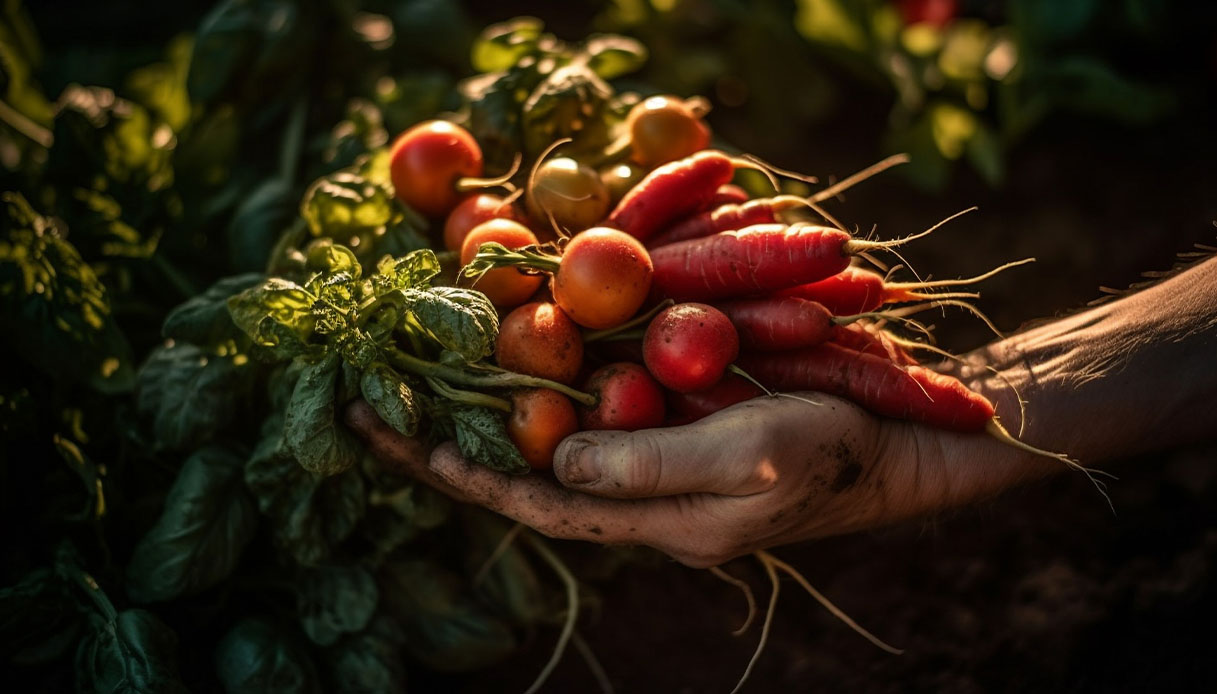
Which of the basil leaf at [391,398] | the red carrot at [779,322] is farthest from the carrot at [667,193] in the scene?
the basil leaf at [391,398]

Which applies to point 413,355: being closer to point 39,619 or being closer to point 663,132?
point 663,132

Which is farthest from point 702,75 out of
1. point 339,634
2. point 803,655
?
point 339,634

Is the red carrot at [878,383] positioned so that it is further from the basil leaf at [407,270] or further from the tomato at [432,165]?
the tomato at [432,165]

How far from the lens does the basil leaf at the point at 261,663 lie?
1884 millimetres

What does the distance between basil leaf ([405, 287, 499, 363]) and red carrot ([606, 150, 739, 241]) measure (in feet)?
1.41

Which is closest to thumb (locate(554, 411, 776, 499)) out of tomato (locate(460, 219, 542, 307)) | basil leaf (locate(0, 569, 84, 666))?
tomato (locate(460, 219, 542, 307))

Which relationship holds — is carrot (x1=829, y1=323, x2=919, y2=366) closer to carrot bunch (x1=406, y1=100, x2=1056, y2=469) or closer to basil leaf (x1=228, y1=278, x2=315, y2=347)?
carrot bunch (x1=406, y1=100, x2=1056, y2=469)

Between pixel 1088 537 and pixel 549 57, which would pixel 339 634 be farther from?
pixel 1088 537

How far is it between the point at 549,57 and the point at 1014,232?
6.72ft

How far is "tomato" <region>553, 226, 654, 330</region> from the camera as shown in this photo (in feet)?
5.42

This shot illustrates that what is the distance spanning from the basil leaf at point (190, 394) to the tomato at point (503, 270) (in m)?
0.65

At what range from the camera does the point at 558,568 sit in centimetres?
205

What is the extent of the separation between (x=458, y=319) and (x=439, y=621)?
94cm

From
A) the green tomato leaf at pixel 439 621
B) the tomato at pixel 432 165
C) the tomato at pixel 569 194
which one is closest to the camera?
the tomato at pixel 569 194
